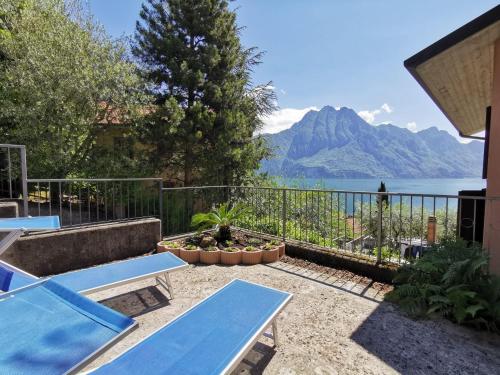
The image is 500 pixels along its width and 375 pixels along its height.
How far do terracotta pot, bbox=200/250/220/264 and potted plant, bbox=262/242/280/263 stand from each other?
0.83 meters

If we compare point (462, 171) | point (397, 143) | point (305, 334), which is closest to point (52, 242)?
point (305, 334)

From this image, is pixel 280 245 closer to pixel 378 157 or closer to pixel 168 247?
pixel 168 247

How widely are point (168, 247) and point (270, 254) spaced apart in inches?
74.8

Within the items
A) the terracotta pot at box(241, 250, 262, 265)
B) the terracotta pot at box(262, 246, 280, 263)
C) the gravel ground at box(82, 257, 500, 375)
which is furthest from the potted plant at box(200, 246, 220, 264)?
the terracotta pot at box(262, 246, 280, 263)

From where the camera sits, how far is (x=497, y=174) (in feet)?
12.0

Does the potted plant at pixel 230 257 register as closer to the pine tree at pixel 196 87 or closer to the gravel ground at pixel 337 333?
the gravel ground at pixel 337 333

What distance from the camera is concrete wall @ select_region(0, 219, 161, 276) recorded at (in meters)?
4.13

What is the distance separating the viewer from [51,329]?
1.57m

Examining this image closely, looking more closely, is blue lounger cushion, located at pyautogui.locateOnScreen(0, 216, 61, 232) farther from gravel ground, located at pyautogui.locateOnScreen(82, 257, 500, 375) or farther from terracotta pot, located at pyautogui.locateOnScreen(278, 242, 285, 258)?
terracotta pot, located at pyautogui.locateOnScreen(278, 242, 285, 258)

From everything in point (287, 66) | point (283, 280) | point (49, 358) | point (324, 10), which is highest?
point (287, 66)

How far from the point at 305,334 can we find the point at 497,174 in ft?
10.5

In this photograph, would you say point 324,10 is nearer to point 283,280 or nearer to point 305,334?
point 283,280

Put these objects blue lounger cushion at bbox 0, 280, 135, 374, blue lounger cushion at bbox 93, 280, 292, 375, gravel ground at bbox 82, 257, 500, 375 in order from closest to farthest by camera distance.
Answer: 1. blue lounger cushion at bbox 0, 280, 135, 374
2. blue lounger cushion at bbox 93, 280, 292, 375
3. gravel ground at bbox 82, 257, 500, 375

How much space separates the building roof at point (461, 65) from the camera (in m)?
3.24
